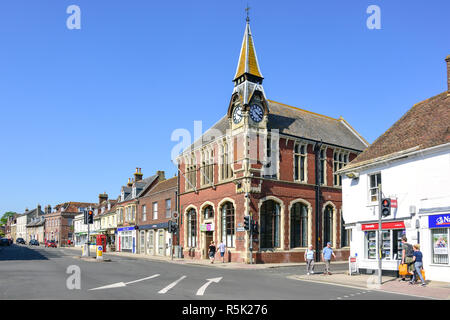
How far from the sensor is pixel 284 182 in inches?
1267

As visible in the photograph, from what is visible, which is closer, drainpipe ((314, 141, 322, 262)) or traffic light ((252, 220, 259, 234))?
traffic light ((252, 220, 259, 234))

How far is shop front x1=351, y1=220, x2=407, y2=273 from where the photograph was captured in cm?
1978

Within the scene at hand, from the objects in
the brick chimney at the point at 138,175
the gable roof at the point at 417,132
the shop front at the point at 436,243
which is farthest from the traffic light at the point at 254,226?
the brick chimney at the point at 138,175

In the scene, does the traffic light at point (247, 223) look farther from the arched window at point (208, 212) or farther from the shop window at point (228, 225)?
the arched window at point (208, 212)

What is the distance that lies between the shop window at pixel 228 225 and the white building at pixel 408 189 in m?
10.4

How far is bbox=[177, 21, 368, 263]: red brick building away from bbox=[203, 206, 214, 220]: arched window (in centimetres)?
8

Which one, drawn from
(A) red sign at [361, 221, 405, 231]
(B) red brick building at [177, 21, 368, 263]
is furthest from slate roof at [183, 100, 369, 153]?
(A) red sign at [361, 221, 405, 231]

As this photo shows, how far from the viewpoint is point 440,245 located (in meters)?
17.6

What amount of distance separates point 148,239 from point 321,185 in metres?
22.3

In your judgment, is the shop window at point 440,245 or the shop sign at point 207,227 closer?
the shop window at point 440,245

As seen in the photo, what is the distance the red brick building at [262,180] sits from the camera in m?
30.6

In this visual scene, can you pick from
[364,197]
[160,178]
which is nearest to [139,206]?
[160,178]

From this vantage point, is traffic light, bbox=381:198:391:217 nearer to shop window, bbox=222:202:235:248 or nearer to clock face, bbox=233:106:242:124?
clock face, bbox=233:106:242:124
